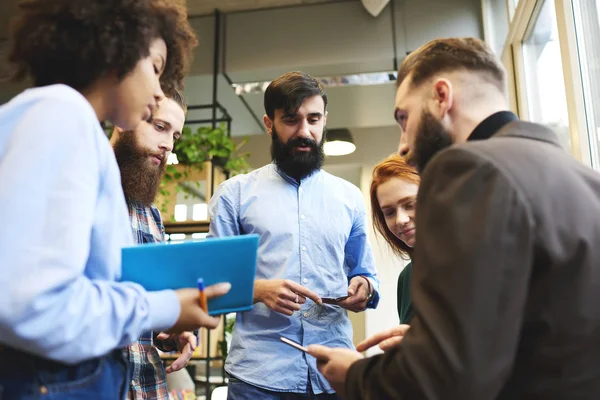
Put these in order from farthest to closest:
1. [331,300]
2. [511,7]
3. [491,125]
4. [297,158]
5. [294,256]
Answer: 1. [511,7]
2. [297,158]
3. [294,256]
4. [331,300]
5. [491,125]

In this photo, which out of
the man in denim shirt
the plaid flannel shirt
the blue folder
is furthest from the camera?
the man in denim shirt

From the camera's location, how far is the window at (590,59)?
2.16 m

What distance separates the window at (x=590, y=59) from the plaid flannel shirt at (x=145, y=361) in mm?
1767

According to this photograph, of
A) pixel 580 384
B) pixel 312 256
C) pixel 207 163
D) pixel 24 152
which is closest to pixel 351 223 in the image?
pixel 312 256

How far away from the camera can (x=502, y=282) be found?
0.78 m

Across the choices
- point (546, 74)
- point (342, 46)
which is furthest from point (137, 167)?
point (342, 46)

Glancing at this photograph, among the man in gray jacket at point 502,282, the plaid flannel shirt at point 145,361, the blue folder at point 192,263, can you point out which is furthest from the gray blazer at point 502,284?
the plaid flannel shirt at point 145,361

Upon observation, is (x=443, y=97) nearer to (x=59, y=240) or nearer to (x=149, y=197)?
(x=59, y=240)

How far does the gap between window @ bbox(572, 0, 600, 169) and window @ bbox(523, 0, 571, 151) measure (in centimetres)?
18

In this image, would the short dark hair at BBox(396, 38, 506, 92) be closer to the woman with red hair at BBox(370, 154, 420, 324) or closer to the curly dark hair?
the curly dark hair

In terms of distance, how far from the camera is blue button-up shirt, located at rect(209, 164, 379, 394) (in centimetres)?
173

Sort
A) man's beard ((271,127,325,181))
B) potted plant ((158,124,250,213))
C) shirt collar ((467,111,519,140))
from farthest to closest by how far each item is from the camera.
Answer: potted plant ((158,124,250,213))
man's beard ((271,127,325,181))
shirt collar ((467,111,519,140))

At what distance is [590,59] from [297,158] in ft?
4.19

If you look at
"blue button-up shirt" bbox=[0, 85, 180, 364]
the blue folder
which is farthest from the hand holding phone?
"blue button-up shirt" bbox=[0, 85, 180, 364]
